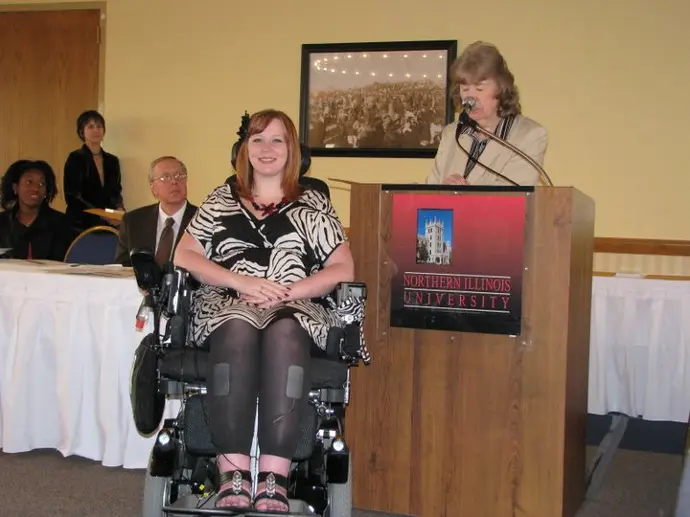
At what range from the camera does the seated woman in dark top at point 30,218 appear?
4.20m

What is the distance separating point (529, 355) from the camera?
2510mm

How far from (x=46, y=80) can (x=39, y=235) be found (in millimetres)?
2589

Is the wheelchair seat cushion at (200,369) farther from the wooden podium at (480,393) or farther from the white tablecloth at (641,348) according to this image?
the white tablecloth at (641,348)

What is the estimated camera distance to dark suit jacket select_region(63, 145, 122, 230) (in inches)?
232

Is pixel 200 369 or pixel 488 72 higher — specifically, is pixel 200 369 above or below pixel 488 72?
below

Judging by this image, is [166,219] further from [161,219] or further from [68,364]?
[68,364]

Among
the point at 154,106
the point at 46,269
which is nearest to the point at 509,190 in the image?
the point at 46,269

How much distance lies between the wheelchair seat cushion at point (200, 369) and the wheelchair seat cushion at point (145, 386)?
0.14 ft

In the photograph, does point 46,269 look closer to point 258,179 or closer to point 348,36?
point 258,179

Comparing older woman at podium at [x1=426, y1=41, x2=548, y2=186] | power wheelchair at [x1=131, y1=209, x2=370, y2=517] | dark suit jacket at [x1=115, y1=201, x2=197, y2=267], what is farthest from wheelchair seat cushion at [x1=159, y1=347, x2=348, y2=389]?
dark suit jacket at [x1=115, y1=201, x2=197, y2=267]

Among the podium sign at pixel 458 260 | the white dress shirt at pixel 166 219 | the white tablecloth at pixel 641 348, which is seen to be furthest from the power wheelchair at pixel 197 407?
the white tablecloth at pixel 641 348

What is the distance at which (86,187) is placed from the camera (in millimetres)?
5949

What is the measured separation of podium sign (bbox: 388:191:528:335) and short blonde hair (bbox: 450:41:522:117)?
0.44m

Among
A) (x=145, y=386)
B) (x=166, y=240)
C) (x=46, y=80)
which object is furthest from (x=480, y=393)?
(x=46, y=80)
